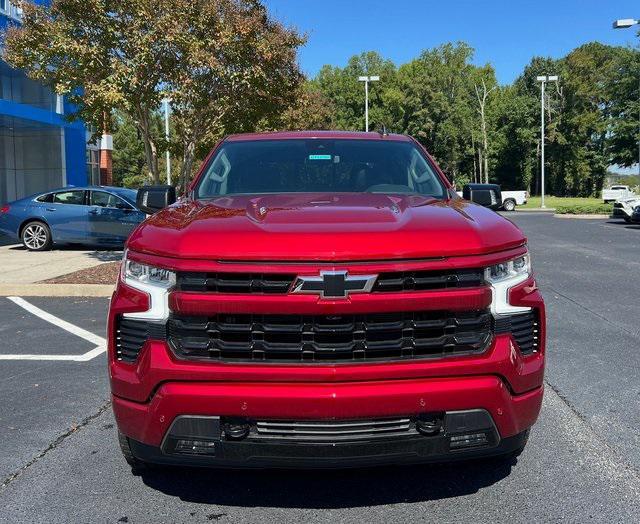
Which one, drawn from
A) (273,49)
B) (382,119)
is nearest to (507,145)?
(382,119)

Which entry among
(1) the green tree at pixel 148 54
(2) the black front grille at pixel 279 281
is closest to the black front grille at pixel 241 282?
(2) the black front grille at pixel 279 281

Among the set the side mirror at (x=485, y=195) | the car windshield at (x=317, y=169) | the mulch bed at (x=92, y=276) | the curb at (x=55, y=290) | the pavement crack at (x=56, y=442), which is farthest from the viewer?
the mulch bed at (x=92, y=276)

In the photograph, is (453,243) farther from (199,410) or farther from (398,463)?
(199,410)

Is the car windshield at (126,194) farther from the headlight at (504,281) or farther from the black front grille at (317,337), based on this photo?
the headlight at (504,281)

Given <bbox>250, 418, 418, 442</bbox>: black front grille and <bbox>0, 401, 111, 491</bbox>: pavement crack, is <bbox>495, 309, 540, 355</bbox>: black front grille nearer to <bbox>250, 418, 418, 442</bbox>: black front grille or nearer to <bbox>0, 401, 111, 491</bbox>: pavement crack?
<bbox>250, 418, 418, 442</bbox>: black front grille

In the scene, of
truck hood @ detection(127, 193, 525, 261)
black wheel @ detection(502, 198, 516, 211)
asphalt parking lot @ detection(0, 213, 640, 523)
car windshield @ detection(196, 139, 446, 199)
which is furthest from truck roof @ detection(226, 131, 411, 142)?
black wheel @ detection(502, 198, 516, 211)

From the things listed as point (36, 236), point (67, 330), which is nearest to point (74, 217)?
point (36, 236)

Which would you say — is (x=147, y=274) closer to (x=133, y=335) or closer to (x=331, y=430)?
(x=133, y=335)

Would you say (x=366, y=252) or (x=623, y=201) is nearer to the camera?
(x=366, y=252)

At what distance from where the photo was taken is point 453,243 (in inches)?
110

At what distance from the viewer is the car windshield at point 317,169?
421cm

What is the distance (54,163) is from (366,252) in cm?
2401

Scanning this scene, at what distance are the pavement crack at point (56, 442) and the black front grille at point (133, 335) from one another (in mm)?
1182

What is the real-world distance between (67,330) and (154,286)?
471 cm
